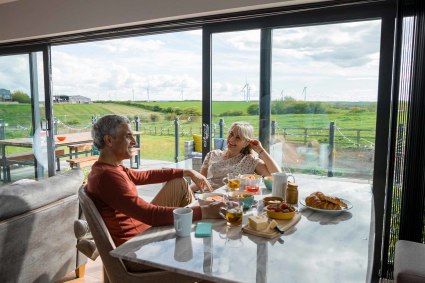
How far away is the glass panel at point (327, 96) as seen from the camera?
100 inches

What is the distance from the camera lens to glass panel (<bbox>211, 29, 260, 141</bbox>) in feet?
9.71

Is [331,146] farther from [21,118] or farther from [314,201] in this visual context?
[21,118]

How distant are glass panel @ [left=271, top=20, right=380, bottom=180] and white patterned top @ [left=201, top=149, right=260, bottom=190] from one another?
1.66ft

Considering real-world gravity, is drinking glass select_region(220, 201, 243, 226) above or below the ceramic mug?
above

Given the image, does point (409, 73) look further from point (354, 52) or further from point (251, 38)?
point (251, 38)

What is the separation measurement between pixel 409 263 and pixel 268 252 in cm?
99

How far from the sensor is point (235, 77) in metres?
3.06

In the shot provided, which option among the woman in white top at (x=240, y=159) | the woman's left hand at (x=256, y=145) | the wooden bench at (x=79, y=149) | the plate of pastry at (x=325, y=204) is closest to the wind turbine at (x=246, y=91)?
the woman in white top at (x=240, y=159)

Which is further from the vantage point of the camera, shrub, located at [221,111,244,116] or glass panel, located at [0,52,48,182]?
glass panel, located at [0,52,48,182]

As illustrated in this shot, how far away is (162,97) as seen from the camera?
518cm

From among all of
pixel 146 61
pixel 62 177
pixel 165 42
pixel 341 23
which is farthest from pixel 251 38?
pixel 146 61

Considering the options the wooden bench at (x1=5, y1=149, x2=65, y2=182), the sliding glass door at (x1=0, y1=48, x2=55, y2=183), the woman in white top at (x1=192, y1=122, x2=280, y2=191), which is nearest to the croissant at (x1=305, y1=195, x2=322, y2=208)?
the woman in white top at (x1=192, y1=122, x2=280, y2=191)

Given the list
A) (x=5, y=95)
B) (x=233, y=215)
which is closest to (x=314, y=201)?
(x=233, y=215)

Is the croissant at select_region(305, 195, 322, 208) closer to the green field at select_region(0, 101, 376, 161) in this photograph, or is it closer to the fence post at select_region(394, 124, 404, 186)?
the fence post at select_region(394, 124, 404, 186)
